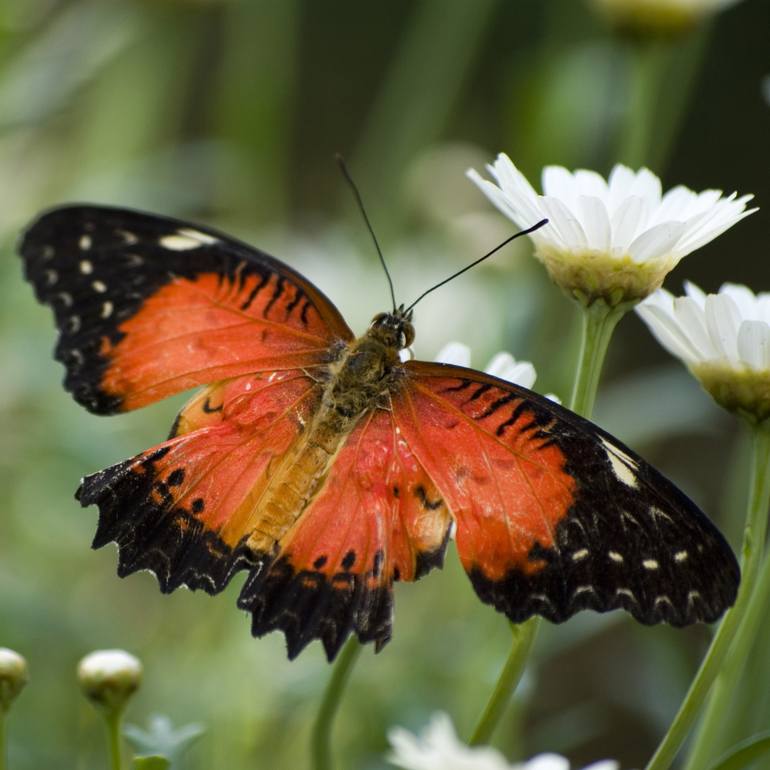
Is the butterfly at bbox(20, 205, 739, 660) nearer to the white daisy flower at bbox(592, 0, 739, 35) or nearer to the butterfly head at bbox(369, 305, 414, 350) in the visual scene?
the butterfly head at bbox(369, 305, 414, 350)

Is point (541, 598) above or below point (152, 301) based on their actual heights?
below

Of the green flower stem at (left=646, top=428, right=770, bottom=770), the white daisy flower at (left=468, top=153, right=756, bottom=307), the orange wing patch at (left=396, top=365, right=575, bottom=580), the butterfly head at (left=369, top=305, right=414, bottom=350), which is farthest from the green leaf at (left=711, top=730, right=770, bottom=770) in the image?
the butterfly head at (left=369, top=305, right=414, bottom=350)

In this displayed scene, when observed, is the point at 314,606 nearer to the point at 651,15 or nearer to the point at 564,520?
the point at 564,520

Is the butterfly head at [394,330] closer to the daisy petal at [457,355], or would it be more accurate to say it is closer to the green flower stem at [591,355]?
the daisy petal at [457,355]

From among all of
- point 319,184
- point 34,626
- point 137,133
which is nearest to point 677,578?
point 34,626

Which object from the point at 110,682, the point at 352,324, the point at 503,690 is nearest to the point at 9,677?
the point at 110,682

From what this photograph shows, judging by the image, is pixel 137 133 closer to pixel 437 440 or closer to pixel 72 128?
pixel 72 128

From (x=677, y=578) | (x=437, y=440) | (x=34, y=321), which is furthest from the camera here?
(x=34, y=321)
